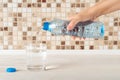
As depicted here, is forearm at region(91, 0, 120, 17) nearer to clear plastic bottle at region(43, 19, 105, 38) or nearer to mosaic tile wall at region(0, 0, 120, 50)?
clear plastic bottle at region(43, 19, 105, 38)

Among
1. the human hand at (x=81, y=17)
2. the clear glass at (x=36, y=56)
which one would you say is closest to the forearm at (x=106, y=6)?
the human hand at (x=81, y=17)

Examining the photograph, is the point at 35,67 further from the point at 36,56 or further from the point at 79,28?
the point at 79,28

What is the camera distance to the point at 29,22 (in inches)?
60.6

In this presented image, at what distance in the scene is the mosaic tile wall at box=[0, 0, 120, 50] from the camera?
1537 mm

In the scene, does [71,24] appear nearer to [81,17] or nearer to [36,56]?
[81,17]

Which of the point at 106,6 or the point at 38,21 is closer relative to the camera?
the point at 106,6

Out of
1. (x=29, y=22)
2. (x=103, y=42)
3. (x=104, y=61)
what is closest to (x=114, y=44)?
(x=103, y=42)

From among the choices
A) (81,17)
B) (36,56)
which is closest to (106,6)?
(81,17)

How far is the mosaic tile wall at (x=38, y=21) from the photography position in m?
1.54

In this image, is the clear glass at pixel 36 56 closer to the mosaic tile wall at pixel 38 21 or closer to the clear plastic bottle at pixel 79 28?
the clear plastic bottle at pixel 79 28

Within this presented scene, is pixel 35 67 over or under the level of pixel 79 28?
under

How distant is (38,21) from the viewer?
1.54m

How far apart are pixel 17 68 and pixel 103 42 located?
51 cm

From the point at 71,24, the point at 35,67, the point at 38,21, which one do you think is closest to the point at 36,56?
the point at 35,67
